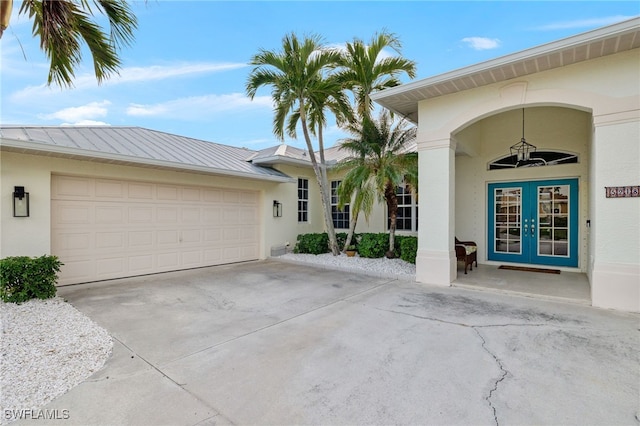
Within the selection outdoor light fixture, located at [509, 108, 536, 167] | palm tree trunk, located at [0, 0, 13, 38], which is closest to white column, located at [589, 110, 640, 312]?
outdoor light fixture, located at [509, 108, 536, 167]

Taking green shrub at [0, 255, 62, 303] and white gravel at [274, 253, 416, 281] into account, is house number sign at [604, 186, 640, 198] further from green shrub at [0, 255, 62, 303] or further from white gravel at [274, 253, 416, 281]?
green shrub at [0, 255, 62, 303]

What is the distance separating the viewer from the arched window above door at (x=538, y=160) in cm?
825

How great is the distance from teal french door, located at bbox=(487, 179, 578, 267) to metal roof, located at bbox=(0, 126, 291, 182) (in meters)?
6.81

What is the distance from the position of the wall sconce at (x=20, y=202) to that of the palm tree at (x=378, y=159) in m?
7.10

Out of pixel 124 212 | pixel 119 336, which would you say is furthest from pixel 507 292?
pixel 124 212

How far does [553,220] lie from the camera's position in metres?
8.49

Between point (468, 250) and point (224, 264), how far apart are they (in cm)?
723

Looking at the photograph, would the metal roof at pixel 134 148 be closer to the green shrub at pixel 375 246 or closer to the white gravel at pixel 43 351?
the white gravel at pixel 43 351

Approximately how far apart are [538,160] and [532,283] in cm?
376

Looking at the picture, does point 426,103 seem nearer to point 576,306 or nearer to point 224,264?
point 576,306

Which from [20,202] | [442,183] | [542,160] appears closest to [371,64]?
[442,183]

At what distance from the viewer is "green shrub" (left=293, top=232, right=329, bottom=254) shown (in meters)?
11.2

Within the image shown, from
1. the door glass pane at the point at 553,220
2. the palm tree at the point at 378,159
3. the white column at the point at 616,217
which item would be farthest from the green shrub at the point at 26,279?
the door glass pane at the point at 553,220

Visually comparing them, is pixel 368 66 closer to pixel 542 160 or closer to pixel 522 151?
pixel 522 151
